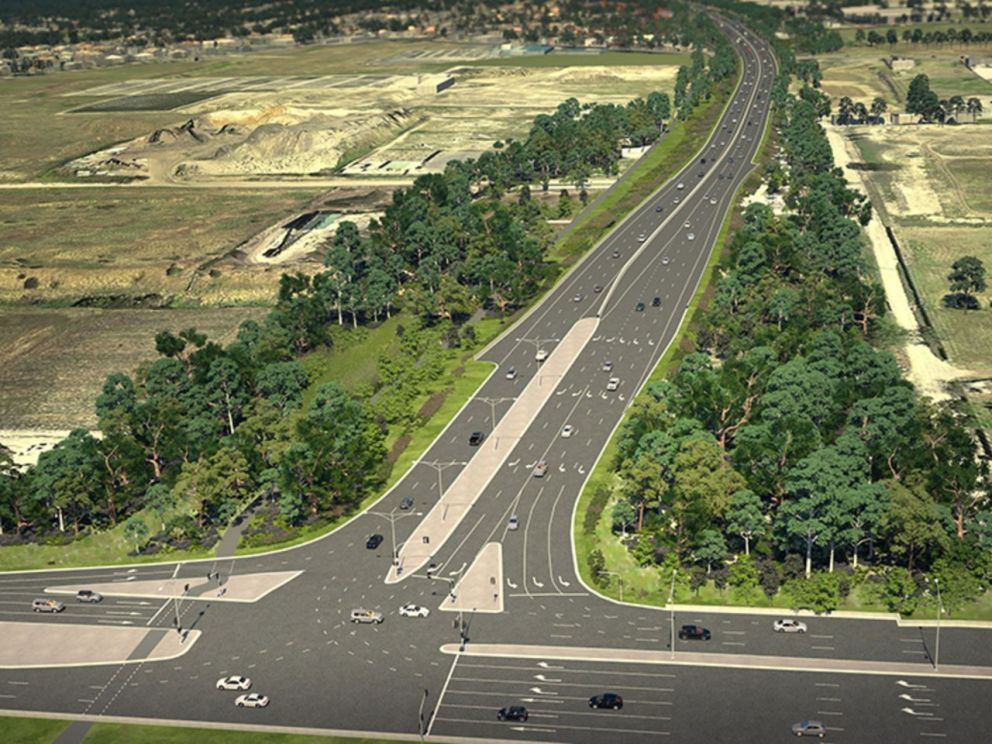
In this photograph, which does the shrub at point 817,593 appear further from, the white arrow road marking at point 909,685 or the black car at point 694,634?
the white arrow road marking at point 909,685

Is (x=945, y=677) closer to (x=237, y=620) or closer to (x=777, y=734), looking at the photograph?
(x=777, y=734)

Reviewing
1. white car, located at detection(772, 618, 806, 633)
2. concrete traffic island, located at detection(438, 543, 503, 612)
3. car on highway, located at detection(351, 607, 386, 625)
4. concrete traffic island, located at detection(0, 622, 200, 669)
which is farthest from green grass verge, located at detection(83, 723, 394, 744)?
white car, located at detection(772, 618, 806, 633)

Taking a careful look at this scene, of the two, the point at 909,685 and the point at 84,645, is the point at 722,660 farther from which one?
the point at 84,645

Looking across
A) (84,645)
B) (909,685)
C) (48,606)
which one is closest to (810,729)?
(909,685)

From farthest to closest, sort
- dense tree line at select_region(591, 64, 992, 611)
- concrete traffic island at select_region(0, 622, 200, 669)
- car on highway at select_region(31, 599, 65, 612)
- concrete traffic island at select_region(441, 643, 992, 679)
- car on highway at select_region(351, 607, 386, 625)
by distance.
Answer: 1. car on highway at select_region(31, 599, 65, 612)
2. dense tree line at select_region(591, 64, 992, 611)
3. car on highway at select_region(351, 607, 386, 625)
4. concrete traffic island at select_region(0, 622, 200, 669)
5. concrete traffic island at select_region(441, 643, 992, 679)

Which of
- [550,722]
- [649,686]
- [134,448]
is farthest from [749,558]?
[134,448]

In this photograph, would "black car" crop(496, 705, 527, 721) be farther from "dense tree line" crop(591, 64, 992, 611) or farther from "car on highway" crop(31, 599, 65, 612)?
"car on highway" crop(31, 599, 65, 612)
